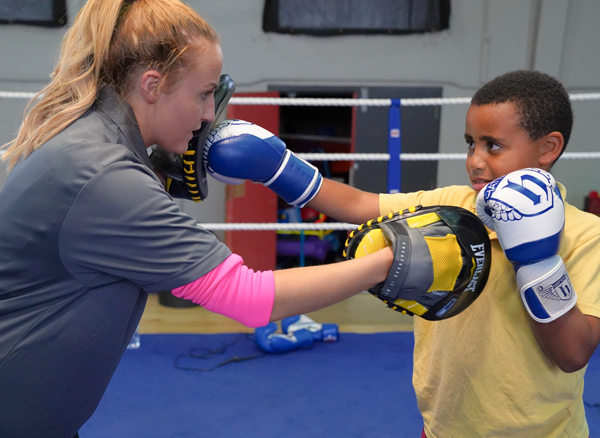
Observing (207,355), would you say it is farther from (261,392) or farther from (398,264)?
(398,264)

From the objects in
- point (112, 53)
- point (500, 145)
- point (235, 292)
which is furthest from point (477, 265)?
point (112, 53)

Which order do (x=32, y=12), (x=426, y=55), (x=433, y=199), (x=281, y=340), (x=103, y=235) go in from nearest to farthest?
(x=103, y=235) → (x=433, y=199) → (x=281, y=340) → (x=32, y=12) → (x=426, y=55)

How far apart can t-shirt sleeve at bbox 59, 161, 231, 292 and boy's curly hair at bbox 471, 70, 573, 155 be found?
0.53m

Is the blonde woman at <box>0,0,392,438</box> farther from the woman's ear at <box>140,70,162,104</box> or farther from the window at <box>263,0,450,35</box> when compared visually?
the window at <box>263,0,450,35</box>

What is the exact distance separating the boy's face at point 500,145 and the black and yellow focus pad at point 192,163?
0.50 metres

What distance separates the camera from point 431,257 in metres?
0.80

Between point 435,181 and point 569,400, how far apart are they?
3.12m

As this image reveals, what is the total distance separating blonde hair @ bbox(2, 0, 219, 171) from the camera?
2.45ft

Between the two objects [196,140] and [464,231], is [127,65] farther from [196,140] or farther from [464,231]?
[464,231]

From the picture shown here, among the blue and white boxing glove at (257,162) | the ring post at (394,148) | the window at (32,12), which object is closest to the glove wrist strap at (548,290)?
the blue and white boxing glove at (257,162)

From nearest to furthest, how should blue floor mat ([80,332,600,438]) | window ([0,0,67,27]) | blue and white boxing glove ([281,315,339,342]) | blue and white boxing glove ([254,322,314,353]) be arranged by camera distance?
blue floor mat ([80,332,600,438])
blue and white boxing glove ([254,322,314,353])
blue and white boxing glove ([281,315,339,342])
window ([0,0,67,27])

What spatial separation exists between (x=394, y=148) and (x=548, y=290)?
1399 mm

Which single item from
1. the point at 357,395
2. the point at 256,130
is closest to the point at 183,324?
the point at 357,395

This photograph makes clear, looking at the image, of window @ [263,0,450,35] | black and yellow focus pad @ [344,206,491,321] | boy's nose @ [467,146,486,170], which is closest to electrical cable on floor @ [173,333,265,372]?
black and yellow focus pad @ [344,206,491,321]
